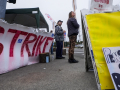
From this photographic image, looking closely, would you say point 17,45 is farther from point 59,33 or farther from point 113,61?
point 113,61

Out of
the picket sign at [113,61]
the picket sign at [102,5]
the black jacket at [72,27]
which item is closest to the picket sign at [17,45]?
the black jacket at [72,27]

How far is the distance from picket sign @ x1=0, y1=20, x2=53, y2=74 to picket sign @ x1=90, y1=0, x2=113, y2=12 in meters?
1.78

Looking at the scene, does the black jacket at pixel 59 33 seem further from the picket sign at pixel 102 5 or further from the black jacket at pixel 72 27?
the picket sign at pixel 102 5

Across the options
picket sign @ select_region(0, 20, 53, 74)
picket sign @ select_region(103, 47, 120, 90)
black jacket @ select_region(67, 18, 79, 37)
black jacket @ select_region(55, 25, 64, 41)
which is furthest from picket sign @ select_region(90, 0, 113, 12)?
black jacket @ select_region(55, 25, 64, 41)

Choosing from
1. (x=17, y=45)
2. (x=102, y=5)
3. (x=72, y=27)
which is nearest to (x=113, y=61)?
(x=102, y=5)

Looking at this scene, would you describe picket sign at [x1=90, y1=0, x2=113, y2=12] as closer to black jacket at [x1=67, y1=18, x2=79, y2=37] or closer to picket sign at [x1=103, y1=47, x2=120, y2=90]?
picket sign at [x1=103, y1=47, x2=120, y2=90]

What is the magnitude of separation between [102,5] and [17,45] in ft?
7.14

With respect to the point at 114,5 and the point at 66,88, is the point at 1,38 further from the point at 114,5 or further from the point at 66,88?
the point at 114,5

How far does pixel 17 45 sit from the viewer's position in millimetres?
2613

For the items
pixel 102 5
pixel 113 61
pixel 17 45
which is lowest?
pixel 113 61

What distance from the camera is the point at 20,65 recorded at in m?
2.65

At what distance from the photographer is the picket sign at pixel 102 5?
1.52 metres

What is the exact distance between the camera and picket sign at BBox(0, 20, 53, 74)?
7.11ft

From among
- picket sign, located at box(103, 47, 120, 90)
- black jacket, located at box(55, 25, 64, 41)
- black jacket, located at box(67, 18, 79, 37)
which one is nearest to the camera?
picket sign, located at box(103, 47, 120, 90)
